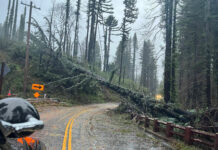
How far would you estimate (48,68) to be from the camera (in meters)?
32.8

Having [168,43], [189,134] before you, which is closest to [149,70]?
[168,43]

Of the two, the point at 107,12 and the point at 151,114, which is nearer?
the point at 151,114

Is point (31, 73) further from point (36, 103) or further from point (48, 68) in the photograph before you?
point (36, 103)

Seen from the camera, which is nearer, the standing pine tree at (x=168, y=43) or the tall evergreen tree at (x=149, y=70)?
the tall evergreen tree at (x=149, y=70)

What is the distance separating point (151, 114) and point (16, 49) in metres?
30.3

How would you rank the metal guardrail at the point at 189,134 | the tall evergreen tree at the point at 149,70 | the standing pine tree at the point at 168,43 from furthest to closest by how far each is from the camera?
the standing pine tree at the point at 168,43 → the tall evergreen tree at the point at 149,70 → the metal guardrail at the point at 189,134

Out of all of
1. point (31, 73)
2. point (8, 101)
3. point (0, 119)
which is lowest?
point (0, 119)

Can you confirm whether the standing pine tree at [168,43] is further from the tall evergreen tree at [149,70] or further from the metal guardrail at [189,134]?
the metal guardrail at [189,134]

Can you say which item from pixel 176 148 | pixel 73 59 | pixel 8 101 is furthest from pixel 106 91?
pixel 8 101

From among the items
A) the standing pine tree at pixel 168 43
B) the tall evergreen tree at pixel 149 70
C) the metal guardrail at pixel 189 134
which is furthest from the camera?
the standing pine tree at pixel 168 43

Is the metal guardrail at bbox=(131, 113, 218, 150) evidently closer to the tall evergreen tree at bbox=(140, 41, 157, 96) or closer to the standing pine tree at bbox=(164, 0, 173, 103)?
the standing pine tree at bbox=(164, 0, 173, 103)

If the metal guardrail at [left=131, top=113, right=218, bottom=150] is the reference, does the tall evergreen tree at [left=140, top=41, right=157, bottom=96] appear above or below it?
above

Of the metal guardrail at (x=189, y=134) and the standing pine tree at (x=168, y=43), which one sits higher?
the standing pine tree at (x=168, y=43)

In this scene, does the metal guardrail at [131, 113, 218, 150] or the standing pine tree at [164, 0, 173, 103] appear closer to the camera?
the metal guardrail at [131, 113, 218, 150]
